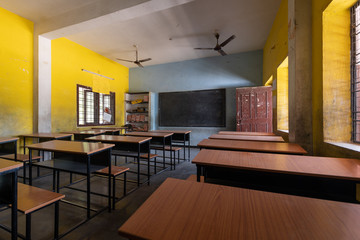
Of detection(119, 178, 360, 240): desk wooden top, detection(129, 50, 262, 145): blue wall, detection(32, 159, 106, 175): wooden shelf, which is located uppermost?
detection(129, 50, 262, 145): blue wall

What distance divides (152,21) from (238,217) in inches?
157

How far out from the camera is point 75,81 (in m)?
4.61

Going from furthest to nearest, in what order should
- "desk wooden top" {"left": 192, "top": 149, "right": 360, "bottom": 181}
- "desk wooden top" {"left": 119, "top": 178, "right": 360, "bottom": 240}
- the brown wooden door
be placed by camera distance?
1. the brown wooden door
2. "desk wooden top" {"left": 192, "top": 149, "right": 360, "bottom": 181}
3. "desk wooden top" {"left": 119, "top": 178, "right": 360, "bottom": 240}

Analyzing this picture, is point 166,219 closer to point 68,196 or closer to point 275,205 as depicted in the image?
point 275,205

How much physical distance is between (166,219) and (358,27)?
2.32 metres

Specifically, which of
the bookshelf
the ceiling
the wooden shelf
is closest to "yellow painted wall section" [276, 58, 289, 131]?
the ceiling

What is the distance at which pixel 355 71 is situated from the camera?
1571mm

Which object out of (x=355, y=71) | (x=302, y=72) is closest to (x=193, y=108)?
(x=302, y=72)

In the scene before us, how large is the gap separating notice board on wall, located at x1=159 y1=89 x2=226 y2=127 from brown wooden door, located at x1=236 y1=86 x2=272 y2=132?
0.97 m

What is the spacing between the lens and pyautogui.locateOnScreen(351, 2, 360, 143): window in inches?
60.7

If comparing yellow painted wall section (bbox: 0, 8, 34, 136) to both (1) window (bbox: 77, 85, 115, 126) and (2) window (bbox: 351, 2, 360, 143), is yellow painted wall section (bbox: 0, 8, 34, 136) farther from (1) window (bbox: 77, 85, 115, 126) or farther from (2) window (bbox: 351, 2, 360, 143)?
(2) window (bbox: 351, 2, 360, 143)

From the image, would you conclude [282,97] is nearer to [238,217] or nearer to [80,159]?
[238,217]

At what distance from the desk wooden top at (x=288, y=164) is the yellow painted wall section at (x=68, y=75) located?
432cm

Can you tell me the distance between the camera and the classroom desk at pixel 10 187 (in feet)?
3.72
